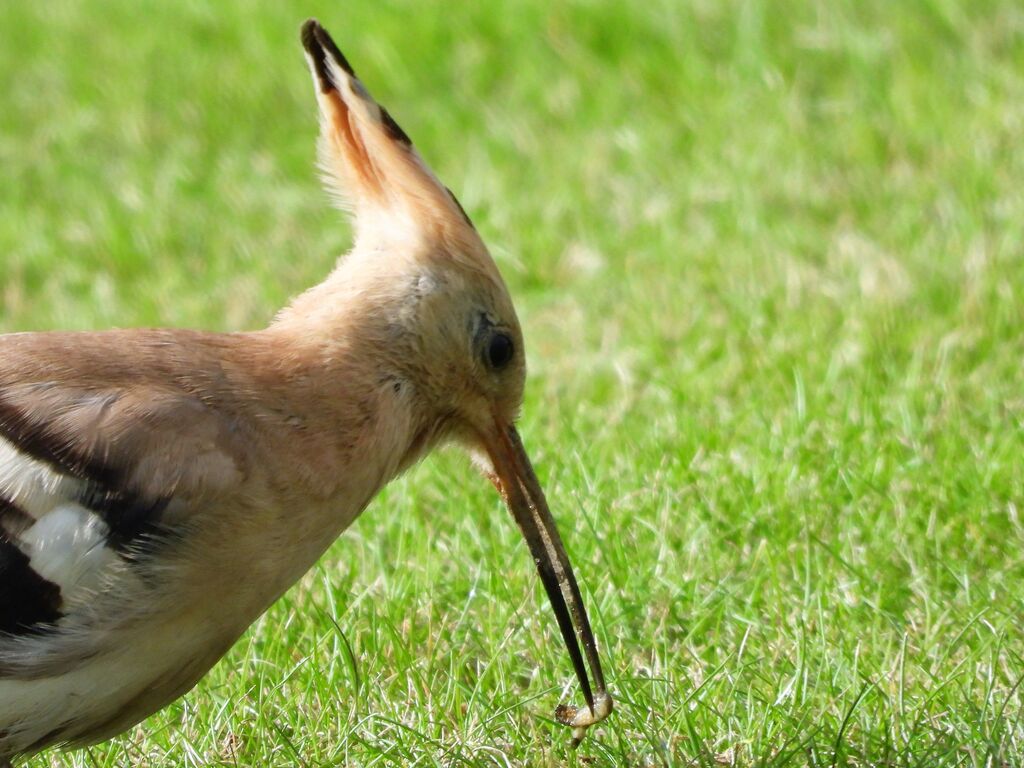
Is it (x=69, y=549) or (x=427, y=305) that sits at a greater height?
(x=427, y=305)

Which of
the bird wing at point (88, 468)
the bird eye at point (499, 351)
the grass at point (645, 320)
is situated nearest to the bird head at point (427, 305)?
the bird eye at point (499, 351)

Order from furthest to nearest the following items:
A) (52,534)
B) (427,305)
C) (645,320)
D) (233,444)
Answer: (645,320)
(427,305)
(233,444)
(52,534)

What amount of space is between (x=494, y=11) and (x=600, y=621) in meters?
3.40

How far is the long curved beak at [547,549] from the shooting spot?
2.42 metres

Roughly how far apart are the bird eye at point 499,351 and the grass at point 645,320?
43 cm

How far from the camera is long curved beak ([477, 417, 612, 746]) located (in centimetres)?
242

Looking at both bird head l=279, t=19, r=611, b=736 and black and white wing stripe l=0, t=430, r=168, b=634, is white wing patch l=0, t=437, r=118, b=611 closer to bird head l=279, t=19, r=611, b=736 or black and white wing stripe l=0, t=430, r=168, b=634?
black and white wing stripe l=0, t=430, r=168, b=634

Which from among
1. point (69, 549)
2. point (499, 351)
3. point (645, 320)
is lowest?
point (645, 320)

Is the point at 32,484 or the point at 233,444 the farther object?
the point at 233,444

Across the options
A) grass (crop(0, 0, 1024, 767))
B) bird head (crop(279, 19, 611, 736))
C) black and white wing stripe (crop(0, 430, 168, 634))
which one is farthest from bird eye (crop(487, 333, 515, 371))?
black and white wing stripe (crop(0, 430, 168, 634))

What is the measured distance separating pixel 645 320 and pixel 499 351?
4.80 ft

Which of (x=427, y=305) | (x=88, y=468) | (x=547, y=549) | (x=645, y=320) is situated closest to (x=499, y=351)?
(x=427, y=305)

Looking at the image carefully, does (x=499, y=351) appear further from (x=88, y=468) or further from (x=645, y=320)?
(x=645, y=320)

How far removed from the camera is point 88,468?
2.09m
